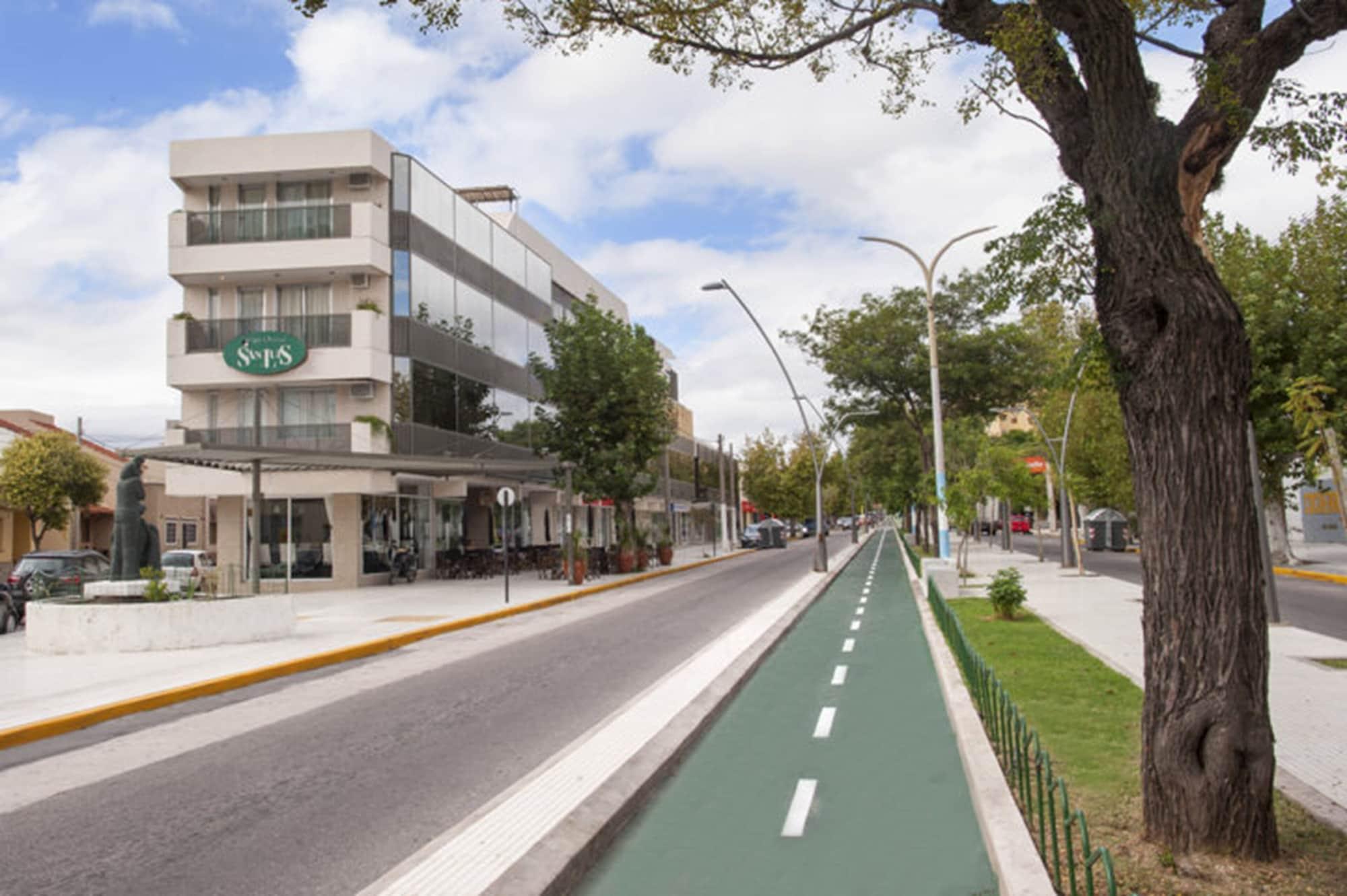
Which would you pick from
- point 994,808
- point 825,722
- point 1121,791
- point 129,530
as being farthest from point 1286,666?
point 129,530

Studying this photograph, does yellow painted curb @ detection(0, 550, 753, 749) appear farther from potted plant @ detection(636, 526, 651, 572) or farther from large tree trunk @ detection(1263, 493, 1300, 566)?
large tree trunk @ detection(1263, 493, 1300, 566)

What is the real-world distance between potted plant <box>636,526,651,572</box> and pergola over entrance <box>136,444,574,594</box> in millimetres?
4364

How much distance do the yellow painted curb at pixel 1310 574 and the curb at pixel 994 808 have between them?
775 inches

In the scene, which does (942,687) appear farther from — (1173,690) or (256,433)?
(256,433)

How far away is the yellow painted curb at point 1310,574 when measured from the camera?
25717 mm

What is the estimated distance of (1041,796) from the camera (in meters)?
4.90

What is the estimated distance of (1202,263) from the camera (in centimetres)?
499

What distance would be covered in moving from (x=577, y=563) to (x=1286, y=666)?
2259cm

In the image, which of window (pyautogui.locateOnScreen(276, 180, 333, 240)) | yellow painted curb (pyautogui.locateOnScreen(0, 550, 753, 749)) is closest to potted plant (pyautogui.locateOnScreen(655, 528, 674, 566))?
window (pyautogui.locateOnScreen(276, 180, 333, 240))

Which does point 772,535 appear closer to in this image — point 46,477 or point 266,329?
point 46,477

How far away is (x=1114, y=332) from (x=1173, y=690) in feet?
5.66

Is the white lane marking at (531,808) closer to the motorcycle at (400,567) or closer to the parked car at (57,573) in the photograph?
the parked car at (57,573)

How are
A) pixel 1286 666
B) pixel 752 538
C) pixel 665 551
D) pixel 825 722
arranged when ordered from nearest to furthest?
1. pixel 825 722
2. pixel 1286 666
3. pixel 665 551
4. pixel 752 538

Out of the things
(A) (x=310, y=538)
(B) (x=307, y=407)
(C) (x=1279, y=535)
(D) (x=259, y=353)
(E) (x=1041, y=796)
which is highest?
(D) (x=259, y=353)
